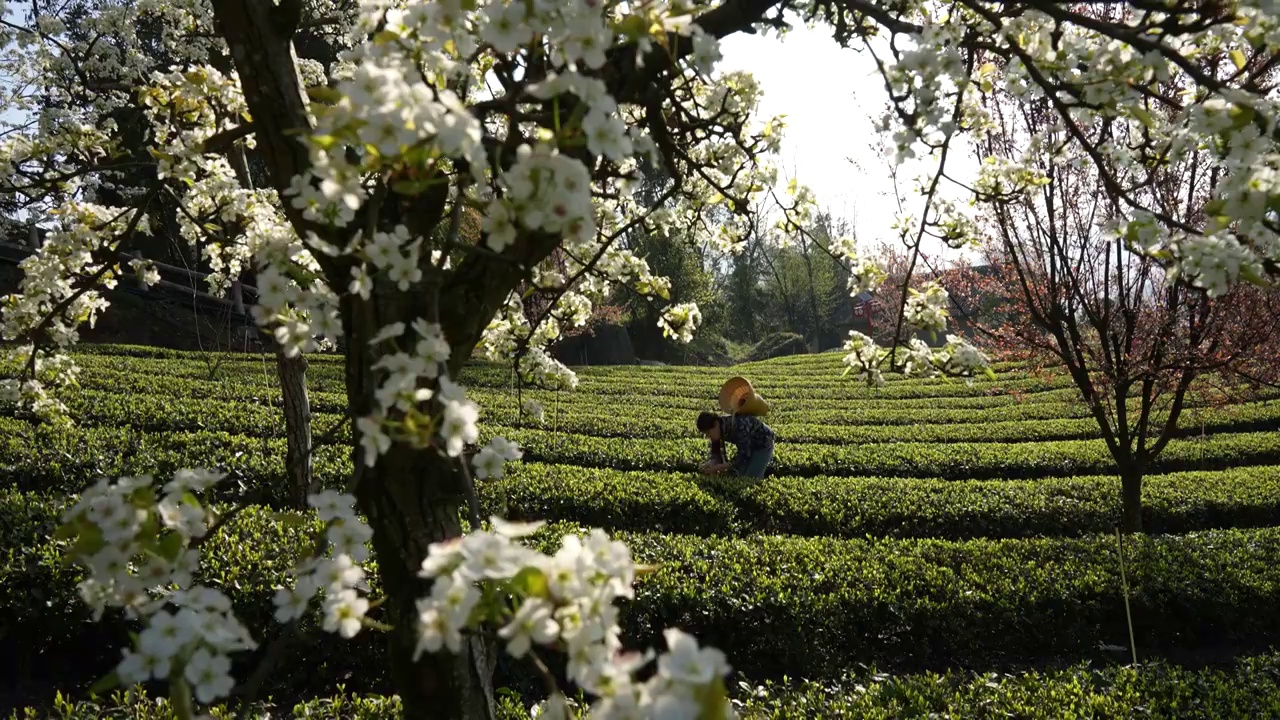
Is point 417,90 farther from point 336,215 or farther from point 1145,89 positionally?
point 1145,89

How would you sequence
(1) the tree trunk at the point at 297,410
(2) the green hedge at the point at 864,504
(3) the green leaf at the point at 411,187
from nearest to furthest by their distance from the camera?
1. (3) the green leaf at the point at 411,187
2. (1) the tree trunk at the point at 297,410
3. (2) the green hedge at the point at 864,504

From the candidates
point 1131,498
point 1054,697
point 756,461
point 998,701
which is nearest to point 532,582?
point 998,701

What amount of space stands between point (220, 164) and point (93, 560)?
2382 mm

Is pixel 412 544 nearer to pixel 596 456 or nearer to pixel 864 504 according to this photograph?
pixel 864 504

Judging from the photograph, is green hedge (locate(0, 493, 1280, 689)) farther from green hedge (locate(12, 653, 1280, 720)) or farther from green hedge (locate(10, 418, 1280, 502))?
green hedge (locate(10, 418, 1280, 502))

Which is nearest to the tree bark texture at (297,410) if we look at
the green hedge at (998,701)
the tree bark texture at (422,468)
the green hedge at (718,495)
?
the green hedge at (718,495)

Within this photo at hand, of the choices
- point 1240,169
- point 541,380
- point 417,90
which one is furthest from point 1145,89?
point 541,380

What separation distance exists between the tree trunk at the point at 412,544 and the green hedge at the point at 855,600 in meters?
2.27

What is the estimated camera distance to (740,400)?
7500 millimetres

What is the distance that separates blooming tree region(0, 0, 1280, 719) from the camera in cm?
99

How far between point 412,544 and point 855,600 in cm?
349

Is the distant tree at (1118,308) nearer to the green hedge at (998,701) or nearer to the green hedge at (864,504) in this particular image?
the green hedge at (864,504)

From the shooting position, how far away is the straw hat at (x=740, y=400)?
743cm

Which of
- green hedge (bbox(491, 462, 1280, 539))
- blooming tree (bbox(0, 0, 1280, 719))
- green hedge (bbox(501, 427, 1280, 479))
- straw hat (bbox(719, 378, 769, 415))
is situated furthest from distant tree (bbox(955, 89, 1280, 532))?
blooming tree (bbox(0, 0, 1280, 719))
